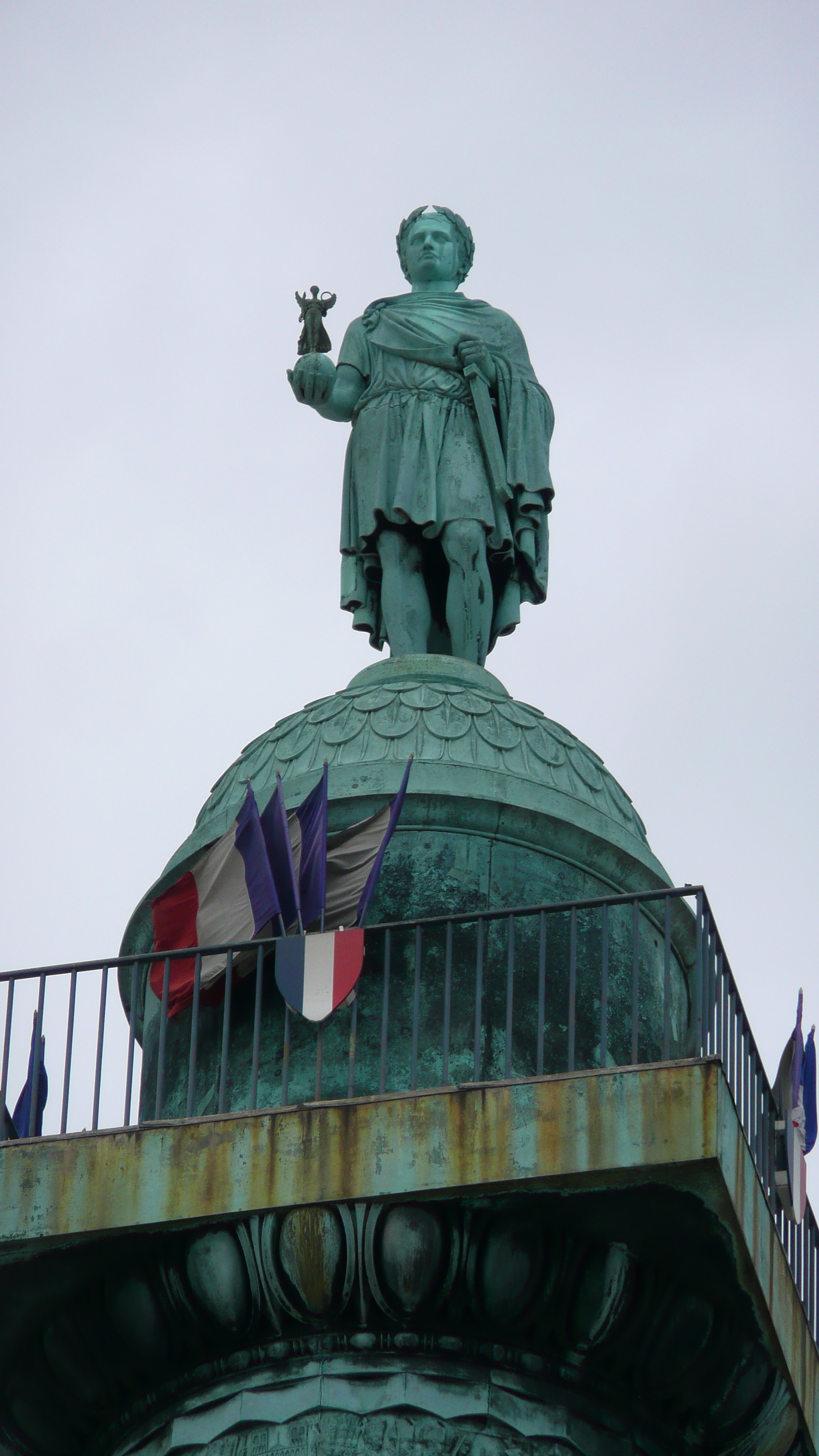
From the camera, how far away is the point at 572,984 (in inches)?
660

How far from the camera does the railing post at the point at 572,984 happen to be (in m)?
16.5

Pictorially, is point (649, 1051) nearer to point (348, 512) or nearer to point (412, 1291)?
point (412, 1291)

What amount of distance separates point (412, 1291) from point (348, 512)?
7.84 meters

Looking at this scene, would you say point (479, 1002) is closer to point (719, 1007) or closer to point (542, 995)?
point (542, 995)

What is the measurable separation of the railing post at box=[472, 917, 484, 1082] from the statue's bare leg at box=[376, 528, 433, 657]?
4.51 m

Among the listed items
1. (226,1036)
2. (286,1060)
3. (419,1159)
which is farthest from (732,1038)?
(226,1036)

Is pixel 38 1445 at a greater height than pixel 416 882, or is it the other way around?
pixel 416 882

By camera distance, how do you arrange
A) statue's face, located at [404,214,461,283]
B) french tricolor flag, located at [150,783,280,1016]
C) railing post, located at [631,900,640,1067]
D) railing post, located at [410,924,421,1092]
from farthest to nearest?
1. statue's face, located at [404,214,461,283]
2. french tricolor flag, located at [150,783,280,1016]
3. railing post, located at [410,924,421,1092]
4. railing post, located at [631,900,640,1067]

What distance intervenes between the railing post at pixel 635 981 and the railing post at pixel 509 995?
70cm

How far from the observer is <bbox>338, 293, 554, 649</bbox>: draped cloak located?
2205 cm

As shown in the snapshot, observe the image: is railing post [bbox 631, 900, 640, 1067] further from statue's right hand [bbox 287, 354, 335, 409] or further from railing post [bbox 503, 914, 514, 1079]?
statue's right hand [bbox 287, 354, 335, 409]

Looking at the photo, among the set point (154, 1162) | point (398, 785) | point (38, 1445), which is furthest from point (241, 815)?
point (38, 1445)

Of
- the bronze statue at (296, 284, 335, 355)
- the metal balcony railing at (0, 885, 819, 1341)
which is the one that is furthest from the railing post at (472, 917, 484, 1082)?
the bronze statue at (296, 284, 335, 355)

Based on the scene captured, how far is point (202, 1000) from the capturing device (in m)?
18.1
